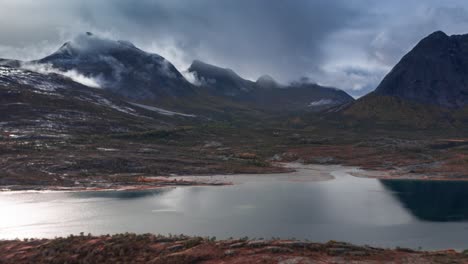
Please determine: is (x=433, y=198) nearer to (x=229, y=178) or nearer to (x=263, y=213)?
(x=263, y=213)

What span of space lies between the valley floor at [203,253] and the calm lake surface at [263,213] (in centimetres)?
1540

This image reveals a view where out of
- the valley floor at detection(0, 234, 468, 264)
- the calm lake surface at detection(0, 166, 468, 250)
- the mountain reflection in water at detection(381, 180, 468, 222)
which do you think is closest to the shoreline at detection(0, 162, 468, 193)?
the calm lake surface at detection(0, 166, 468, 250)

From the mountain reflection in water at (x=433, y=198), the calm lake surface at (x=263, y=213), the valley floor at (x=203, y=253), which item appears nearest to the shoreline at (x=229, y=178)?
the calm lake surface at (x=263, y=213)

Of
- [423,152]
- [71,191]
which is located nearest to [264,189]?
[71,191]

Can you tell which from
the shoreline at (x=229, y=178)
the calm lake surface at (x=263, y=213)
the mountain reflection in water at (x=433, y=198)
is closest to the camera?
the calm lake surface at (x=263, y=213)

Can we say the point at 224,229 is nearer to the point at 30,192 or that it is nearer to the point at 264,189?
the point at 264,189

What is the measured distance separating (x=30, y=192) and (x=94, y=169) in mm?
30435

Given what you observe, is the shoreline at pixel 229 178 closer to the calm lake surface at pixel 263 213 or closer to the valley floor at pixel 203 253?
the calm lake surface at pixel 263 213

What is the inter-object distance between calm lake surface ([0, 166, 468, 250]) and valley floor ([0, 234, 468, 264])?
1540cm

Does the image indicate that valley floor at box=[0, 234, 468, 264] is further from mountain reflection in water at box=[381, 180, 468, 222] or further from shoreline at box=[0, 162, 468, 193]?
shoreline at box=[0, 162, 468, 193]

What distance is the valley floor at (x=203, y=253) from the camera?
44.2 metres

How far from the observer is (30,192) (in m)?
107

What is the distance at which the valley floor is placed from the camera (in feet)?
145

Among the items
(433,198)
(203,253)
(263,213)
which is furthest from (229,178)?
(203,253)
